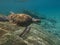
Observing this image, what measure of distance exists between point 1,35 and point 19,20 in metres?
3.58

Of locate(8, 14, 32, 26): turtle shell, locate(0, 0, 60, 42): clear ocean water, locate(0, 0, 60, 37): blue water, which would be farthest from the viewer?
locate(0, 0, 60, 37): blue water

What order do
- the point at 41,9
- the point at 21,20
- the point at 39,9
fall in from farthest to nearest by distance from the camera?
the point at 39,9 → the point at 41,9 → the point at 21,20

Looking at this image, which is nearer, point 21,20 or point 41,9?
point 21,20

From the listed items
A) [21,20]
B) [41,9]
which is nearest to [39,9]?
[41,9]

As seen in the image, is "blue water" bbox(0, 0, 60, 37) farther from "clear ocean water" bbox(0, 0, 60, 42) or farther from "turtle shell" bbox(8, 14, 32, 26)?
"turtle shell" bbox(8, 14, 32, 26)

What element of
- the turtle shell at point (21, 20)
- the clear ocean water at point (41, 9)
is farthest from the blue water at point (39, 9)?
the turtle shell at point (21, 20)

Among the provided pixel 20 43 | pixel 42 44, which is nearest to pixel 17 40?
pixel 20 43

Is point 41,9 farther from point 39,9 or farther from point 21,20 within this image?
point 21,20

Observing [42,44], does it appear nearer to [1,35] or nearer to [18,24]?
[1,35]

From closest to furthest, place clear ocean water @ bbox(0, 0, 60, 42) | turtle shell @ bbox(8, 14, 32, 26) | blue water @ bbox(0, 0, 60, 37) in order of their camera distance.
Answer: turtle shell @ bbox(8, 14, 32, 26) → clear ocean water @ bbox(0, 0, 60, 42) → blue water @ bbox(0, 0, 60, 37)

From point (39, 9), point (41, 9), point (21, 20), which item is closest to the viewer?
point (21, 20)

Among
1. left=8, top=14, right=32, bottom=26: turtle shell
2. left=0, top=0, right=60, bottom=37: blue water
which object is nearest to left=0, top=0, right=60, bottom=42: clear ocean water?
left=0, top=0, right=60, bottom=37: blue water

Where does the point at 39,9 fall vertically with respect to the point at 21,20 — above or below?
above

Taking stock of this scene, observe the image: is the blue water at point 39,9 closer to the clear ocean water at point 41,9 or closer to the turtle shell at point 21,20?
the clear ocean water at point 41,9
